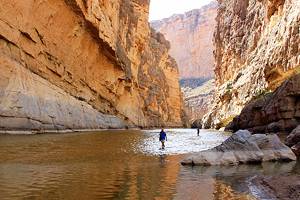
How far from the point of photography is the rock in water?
79.3 feet

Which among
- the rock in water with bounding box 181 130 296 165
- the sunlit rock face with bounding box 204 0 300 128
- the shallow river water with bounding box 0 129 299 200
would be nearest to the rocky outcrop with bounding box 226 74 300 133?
the rock in water with bounding box 181 130 296 165

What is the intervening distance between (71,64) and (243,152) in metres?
47.3

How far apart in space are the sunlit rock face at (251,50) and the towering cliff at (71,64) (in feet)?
Answer: 76.0

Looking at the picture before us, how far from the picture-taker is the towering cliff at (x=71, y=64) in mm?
49000

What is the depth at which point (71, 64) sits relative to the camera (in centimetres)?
6850

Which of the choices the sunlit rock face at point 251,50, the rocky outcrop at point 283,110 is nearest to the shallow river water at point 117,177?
the rocky outcrop at point 283,110

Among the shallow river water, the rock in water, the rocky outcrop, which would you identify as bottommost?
the shallow river water

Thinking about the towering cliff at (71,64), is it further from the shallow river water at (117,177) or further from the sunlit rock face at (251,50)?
the sunlit rock face at (251,50)

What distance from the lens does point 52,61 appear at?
62.6 m

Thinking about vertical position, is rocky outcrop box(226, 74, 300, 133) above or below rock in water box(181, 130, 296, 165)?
A: above

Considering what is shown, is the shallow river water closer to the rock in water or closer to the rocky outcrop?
the rock in water

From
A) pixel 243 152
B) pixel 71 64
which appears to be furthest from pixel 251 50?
pixel 243 152

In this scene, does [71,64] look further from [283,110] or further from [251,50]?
[251,50]

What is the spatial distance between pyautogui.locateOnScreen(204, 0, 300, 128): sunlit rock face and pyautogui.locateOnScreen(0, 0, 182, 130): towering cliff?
23152 mm
